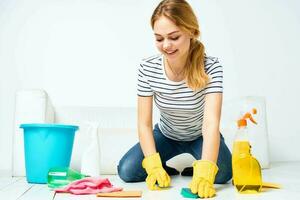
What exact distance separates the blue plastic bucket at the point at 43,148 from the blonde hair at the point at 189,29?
65 cm

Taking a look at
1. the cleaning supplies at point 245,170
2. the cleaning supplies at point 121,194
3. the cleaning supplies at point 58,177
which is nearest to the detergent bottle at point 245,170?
the cleaning supplies at point 245,170

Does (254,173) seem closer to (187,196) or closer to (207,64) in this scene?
(187,196)

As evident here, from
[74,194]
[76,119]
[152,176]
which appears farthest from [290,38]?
[74,194]

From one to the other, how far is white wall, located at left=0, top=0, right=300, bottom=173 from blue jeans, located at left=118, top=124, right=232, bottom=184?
675mm

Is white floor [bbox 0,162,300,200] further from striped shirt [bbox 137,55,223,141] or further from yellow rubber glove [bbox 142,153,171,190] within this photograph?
striped shirt [bbox 137,55,223,141]

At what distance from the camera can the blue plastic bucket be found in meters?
1.86

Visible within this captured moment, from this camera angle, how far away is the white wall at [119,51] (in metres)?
2.49

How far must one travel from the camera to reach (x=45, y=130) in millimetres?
1858

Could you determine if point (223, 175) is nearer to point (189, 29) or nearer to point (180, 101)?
point (180, 101)

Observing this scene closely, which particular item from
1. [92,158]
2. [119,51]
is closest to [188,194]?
[92,158]

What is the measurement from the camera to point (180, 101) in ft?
5.45

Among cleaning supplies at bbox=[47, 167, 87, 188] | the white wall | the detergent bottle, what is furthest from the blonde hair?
the white wall

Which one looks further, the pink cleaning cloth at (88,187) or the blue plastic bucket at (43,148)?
the blue plastic bucket at (43,148)

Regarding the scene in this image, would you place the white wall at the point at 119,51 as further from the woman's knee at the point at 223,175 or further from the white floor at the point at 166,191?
the woman's knee at the point at 223,175
